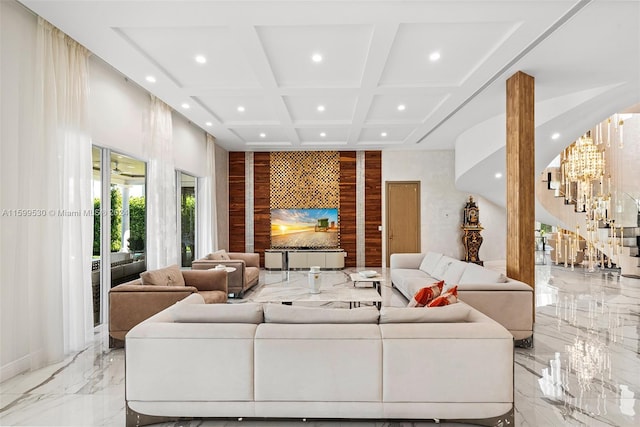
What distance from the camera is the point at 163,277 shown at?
4344 millimetres

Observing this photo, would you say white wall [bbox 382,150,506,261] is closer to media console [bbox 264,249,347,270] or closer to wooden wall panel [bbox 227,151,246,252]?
media console [bbox 264,249,347,270]

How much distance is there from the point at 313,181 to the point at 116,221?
18.1ft

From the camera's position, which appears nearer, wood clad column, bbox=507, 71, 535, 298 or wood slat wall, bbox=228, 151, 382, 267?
wood clad column, bbox=507, 71, 535, 298

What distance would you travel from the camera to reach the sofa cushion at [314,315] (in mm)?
2518

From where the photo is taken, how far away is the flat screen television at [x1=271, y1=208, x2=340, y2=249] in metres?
9.72

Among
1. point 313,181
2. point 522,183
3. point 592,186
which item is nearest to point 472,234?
point 592,186

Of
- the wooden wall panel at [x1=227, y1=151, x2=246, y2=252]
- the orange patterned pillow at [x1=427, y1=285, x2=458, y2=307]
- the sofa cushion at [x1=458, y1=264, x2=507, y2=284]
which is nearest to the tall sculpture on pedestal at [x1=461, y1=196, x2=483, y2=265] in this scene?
the sofa cushion at [x1=458, y1=264, x2=507, y2=284]

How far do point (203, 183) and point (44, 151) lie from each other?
4.57 m

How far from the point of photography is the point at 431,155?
31.9ft

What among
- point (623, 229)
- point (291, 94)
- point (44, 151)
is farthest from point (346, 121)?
point (623, 229)

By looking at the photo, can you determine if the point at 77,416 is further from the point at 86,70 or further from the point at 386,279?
the point at 386,279

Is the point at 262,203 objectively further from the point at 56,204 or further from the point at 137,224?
the point at 56,204

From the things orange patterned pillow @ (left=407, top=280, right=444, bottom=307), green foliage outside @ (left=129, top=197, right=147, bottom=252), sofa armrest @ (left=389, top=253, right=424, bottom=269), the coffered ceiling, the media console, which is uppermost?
the coffered ceiling

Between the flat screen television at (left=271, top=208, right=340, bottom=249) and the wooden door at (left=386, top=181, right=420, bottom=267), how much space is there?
1.47 meters
